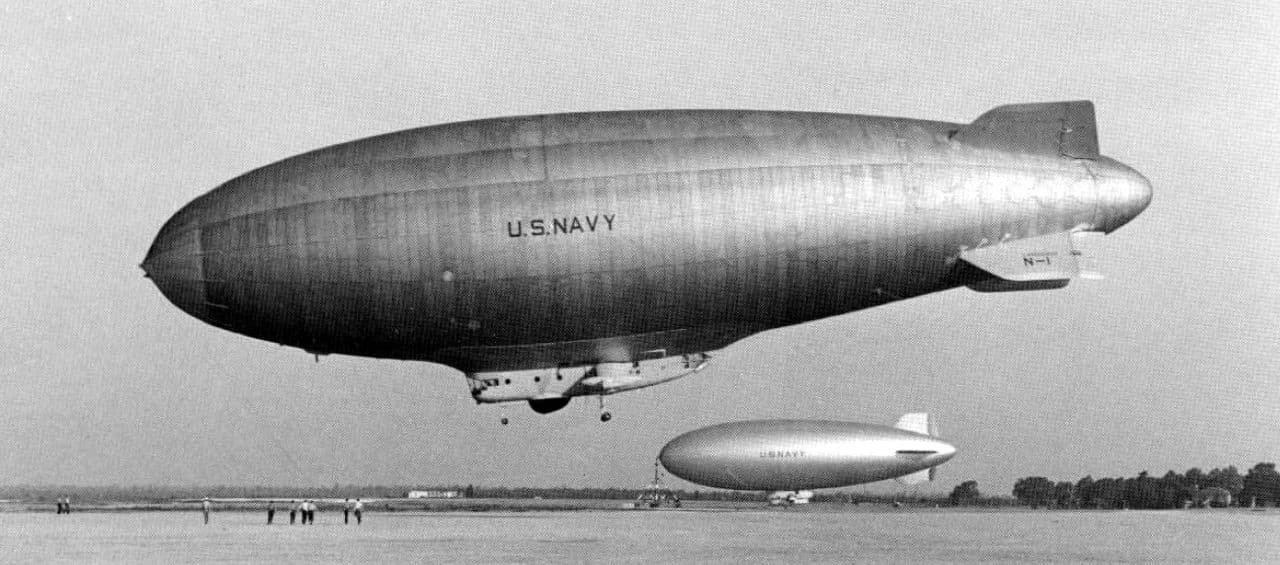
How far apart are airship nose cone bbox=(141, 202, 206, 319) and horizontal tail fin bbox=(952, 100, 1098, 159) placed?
50.7 ft

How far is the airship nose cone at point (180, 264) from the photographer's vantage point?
2569cm

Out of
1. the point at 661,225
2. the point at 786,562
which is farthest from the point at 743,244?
the point at 786,562

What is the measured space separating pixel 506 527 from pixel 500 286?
21.9m

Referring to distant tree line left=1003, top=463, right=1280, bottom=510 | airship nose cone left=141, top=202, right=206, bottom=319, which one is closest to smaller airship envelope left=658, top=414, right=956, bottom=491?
airship nose cone left=141, top=202, right=206, bottom=319

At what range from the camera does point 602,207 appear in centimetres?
2447

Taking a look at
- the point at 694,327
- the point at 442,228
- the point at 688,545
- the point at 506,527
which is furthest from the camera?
the point at 506,527

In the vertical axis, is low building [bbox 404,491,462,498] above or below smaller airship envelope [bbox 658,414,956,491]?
below

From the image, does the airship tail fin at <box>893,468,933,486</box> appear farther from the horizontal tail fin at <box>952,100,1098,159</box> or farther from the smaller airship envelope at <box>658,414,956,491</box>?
the horizontal tail fin at <box>952,100,1098,159</box>

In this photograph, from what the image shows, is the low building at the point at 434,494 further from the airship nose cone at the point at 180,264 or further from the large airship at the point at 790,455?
the airship nose cone at the point at 180,264

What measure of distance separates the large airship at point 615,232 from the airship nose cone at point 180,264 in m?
0.05

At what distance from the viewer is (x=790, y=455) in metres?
49.0

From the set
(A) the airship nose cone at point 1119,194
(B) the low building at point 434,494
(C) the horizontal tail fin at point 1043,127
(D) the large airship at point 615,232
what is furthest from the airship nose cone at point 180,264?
(B) the low building at point 434,494

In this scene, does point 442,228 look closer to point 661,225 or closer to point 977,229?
point 661,225

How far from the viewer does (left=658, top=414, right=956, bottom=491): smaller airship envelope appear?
162 ft
